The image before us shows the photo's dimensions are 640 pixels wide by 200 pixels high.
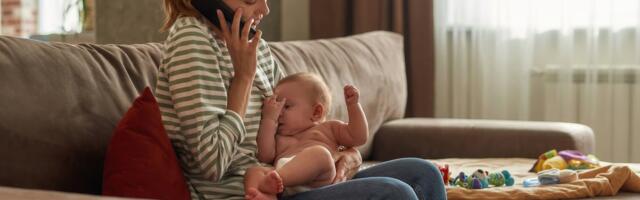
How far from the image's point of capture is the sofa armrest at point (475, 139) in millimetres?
3209

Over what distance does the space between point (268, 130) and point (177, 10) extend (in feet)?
0.99

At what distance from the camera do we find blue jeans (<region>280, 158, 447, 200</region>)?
1.78 m

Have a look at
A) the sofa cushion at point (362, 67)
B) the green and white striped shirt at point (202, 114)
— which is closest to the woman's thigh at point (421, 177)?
the green and white striped shirt at point (202, 114)

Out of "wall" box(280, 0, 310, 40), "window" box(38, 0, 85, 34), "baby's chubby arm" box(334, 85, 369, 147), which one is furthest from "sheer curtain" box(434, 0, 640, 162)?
"baby's chubby arm" box(334, 85, 369, 147)

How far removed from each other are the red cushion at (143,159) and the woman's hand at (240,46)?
182mm

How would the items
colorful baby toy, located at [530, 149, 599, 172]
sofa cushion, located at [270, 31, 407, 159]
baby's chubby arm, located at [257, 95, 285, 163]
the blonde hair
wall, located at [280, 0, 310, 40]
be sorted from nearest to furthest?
1. baby's chubby arm, located at [257, 95, 285, 163]
2. the blonde hair
3. colorful baby toy, located at [530, 149, 599, 172]
4. sofa cushion, located at [270, 31, 407, 159]
5. wall, located at [280, 0, 310, 40]

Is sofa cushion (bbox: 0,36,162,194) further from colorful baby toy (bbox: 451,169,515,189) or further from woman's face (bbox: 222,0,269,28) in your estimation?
colorful baby toy (bbox: 451,169,515,189)

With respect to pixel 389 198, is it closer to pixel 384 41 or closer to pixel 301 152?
pixel 301 152

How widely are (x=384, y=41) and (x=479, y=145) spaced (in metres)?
0.61

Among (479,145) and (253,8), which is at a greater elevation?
(253,8)

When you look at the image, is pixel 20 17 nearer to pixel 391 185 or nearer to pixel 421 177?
pixel 421 177

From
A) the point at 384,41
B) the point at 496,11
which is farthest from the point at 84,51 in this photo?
the point at 496,11

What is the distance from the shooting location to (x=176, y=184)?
1802 millimetres

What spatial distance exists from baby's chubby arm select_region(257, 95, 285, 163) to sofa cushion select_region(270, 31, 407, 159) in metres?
0.87
